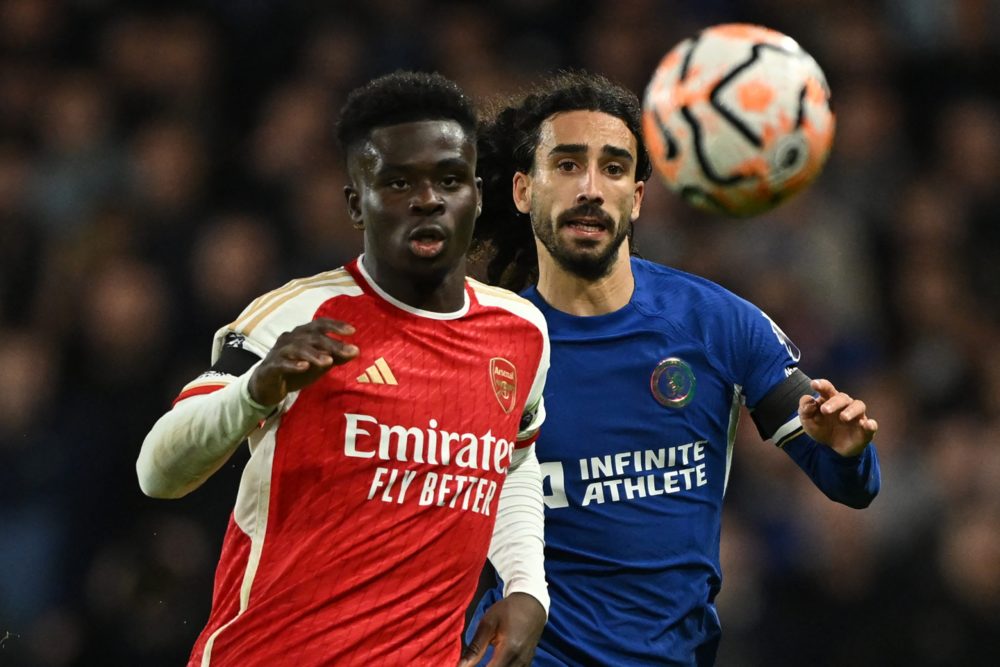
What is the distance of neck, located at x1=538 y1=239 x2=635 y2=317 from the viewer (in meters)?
4.08

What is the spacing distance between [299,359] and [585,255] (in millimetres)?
1495

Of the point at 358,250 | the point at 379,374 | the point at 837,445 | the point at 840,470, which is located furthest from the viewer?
the point at 358,250

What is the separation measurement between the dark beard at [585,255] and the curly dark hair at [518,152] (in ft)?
0.92

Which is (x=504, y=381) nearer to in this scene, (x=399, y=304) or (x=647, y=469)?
(x=399, y=304)

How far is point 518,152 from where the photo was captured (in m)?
4.34

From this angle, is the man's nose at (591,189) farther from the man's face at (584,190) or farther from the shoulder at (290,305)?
the shoulder at (290,305)

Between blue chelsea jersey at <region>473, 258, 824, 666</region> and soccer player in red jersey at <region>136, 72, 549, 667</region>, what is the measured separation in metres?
0.52

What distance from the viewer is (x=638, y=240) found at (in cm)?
688

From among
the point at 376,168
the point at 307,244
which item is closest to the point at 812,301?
the point at 307,244

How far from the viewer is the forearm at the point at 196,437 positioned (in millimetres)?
2768

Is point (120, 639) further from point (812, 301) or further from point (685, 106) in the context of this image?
point (812, 301)

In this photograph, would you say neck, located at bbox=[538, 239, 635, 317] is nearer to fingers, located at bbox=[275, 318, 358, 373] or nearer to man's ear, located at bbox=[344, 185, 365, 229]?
man's ear, located at bbox=[344, 185, 365, 229]

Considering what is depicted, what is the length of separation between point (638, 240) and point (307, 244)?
1537 mm

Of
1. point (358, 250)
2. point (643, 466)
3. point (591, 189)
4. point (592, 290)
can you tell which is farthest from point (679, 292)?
point (358, 250)
